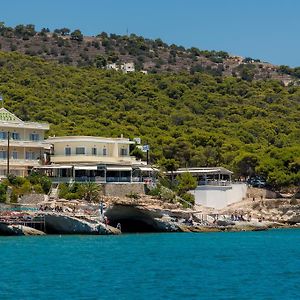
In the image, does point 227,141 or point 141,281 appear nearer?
point 141,281

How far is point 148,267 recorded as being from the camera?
49000mm

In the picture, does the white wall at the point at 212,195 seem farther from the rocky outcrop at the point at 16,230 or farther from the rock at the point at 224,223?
the rocky outcrop at the point at 16,230

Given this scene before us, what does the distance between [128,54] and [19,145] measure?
93.3 m

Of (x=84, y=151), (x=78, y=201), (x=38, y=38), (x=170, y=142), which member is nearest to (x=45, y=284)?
(x=78, y=201)

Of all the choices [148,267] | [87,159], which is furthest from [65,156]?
[148,267]

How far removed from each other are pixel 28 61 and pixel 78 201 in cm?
7234

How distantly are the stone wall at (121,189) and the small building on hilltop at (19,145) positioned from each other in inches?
330

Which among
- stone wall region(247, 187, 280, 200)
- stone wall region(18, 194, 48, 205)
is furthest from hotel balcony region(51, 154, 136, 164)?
stone wall region(247, 187, 280, 200)

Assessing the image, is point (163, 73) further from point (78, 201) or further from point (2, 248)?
point (2, 248)

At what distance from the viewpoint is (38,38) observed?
175375 mm

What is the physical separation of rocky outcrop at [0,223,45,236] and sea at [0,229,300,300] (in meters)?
2.51

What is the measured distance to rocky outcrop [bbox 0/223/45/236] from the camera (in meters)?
70.1

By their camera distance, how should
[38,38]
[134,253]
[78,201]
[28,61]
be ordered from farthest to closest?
[38,38] < [28,61] < [78,201] < [134,253]

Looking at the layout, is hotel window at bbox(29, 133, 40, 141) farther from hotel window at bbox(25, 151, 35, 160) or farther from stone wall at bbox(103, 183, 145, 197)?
stone wall at bbox(103, 183, 145, 197)
